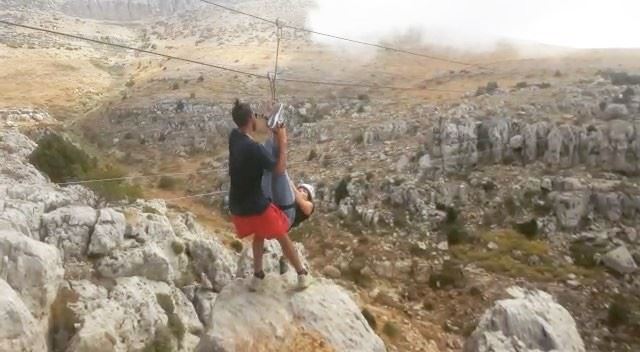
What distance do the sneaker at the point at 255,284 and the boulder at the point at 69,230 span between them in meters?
5.22

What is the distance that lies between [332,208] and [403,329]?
8810 millimetres

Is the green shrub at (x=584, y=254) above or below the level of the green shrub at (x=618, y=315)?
above

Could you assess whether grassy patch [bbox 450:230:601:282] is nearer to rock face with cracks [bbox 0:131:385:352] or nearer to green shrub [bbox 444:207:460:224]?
green shrub [bbox 444:207:460:224]

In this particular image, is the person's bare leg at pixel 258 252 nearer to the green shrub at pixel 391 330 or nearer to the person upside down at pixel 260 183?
the person upside down at pixel 260 183

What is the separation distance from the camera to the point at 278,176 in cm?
722

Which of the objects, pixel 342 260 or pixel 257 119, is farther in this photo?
pixel 342 260

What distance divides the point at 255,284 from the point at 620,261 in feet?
50.5

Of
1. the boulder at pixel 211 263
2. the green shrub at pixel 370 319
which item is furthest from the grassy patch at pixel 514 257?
the boulder at pixel 211 263

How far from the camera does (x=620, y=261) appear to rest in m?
18.5

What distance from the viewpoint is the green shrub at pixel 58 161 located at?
1648 centimetres

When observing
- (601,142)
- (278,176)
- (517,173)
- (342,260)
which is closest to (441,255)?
(342,260)

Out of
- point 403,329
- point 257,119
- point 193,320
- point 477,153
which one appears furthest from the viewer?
point 477,153

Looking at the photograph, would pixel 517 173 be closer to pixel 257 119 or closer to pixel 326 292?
pixel 326 292

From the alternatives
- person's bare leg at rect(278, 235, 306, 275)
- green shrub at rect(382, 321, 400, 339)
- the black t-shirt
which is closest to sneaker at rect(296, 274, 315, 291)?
person's bare leg at rect(278, 235, 306, 275)
